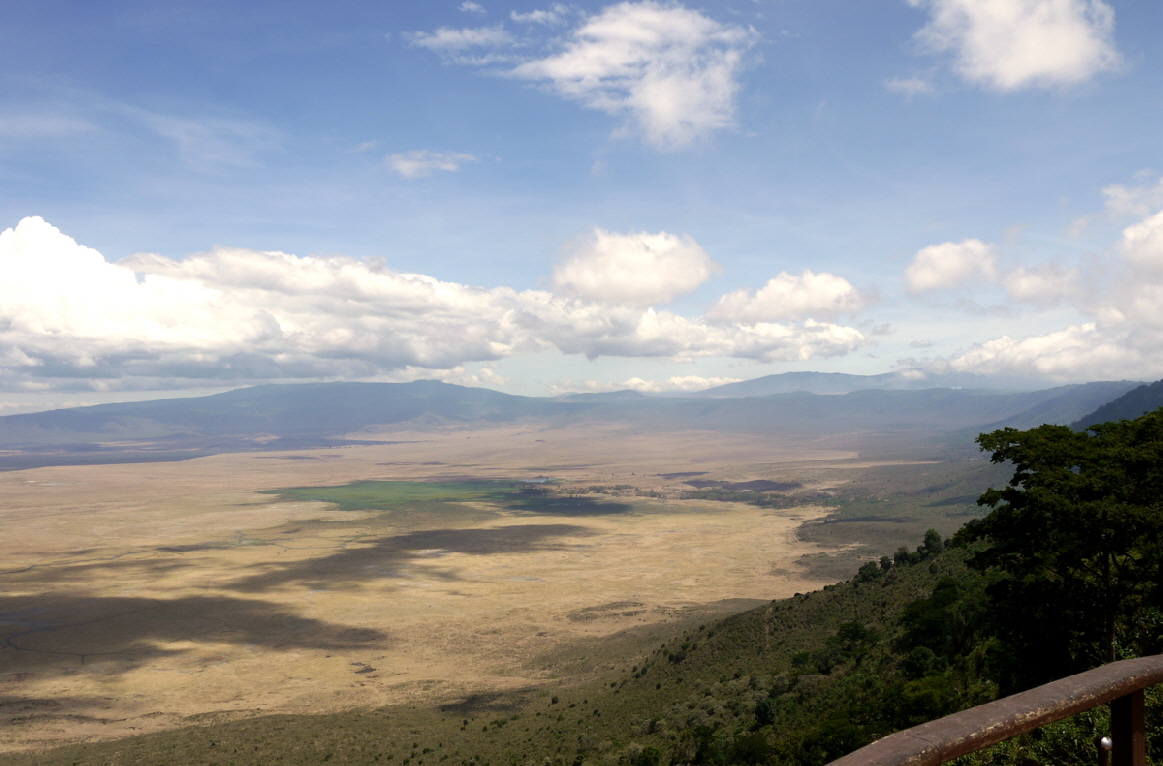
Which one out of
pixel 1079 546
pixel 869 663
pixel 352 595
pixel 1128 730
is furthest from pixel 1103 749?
pixel 352 595

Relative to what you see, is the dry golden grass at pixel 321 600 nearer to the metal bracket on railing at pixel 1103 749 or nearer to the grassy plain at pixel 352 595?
the grassy plain at pixel 352 595

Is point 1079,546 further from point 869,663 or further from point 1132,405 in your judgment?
point 1132,405

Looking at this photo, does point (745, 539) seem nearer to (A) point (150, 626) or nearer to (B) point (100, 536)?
(A) point (150, 626)

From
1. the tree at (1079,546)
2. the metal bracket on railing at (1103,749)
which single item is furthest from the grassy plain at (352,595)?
the metal bracket on railing at (1103,749)

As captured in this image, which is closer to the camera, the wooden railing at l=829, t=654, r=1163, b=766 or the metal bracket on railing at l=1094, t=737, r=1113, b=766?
the wooden railing at l=829, t=654, r=1163, b=766

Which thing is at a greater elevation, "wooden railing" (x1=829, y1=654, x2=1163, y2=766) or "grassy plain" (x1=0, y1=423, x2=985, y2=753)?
"wooden railing" (x1=829, y1=654, x2=1163, y2=766)

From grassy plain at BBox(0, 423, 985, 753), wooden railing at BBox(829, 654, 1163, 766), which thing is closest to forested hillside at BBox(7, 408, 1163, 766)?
wooden railing at BBox(829, 654, 1163, 766)

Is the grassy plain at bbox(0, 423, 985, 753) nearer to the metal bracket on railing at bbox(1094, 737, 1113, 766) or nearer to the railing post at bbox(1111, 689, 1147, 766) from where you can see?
the metal bracket on railing at bbox(1094, 737, 1113, 766)
